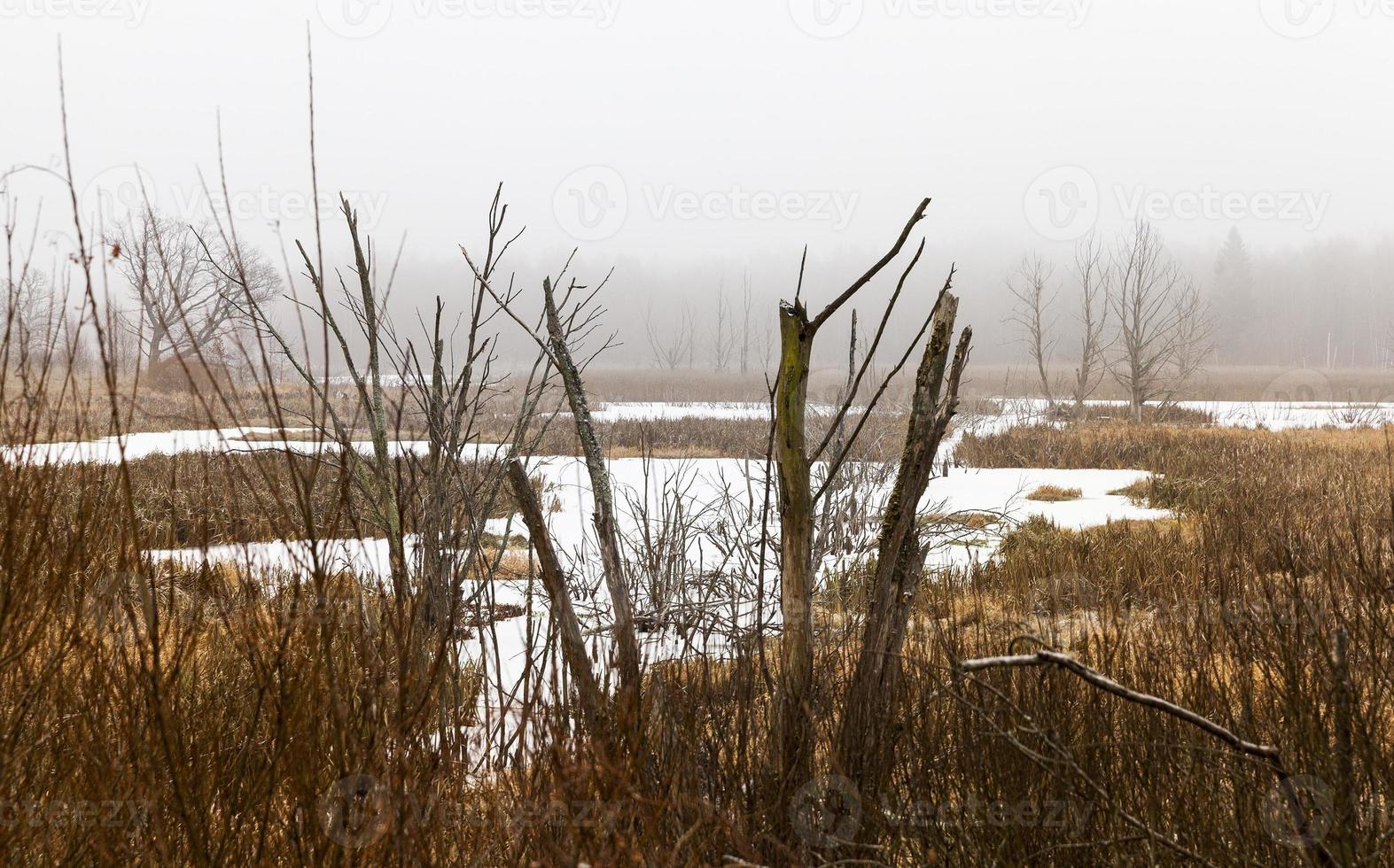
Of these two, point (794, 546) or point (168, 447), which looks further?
point (168, 447)

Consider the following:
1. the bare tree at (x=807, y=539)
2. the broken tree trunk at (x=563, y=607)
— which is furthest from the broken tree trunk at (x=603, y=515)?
the bare tree at (x=807, y=539)

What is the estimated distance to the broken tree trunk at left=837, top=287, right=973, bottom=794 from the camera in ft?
6.30

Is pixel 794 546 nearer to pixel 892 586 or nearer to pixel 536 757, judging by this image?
pixel 892 586

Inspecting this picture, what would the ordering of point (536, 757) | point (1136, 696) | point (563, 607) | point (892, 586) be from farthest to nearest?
point (892, 586), point (563, 607), point (536, 757), point (1136, 696)

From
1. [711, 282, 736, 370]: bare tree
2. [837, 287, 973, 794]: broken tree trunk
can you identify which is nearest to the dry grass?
[837, 287, 973, 794]: broken tree trunk

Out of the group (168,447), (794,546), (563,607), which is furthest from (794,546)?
(168,447)

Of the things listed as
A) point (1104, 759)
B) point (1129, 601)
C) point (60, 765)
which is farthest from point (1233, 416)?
point (60, 765)

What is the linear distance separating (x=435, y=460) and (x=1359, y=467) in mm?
13007

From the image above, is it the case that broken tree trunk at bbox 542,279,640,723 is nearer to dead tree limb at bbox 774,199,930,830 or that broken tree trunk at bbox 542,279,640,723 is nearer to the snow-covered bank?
dead tree limb at bbox 774,199,930,830

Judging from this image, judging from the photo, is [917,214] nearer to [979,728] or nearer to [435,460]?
[979,728]

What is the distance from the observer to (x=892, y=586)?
197 cm

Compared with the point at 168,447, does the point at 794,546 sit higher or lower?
higher

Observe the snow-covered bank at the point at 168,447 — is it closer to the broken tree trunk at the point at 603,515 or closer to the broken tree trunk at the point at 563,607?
the broken tree trunk at the point at 563,607

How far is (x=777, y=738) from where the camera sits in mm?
1937
